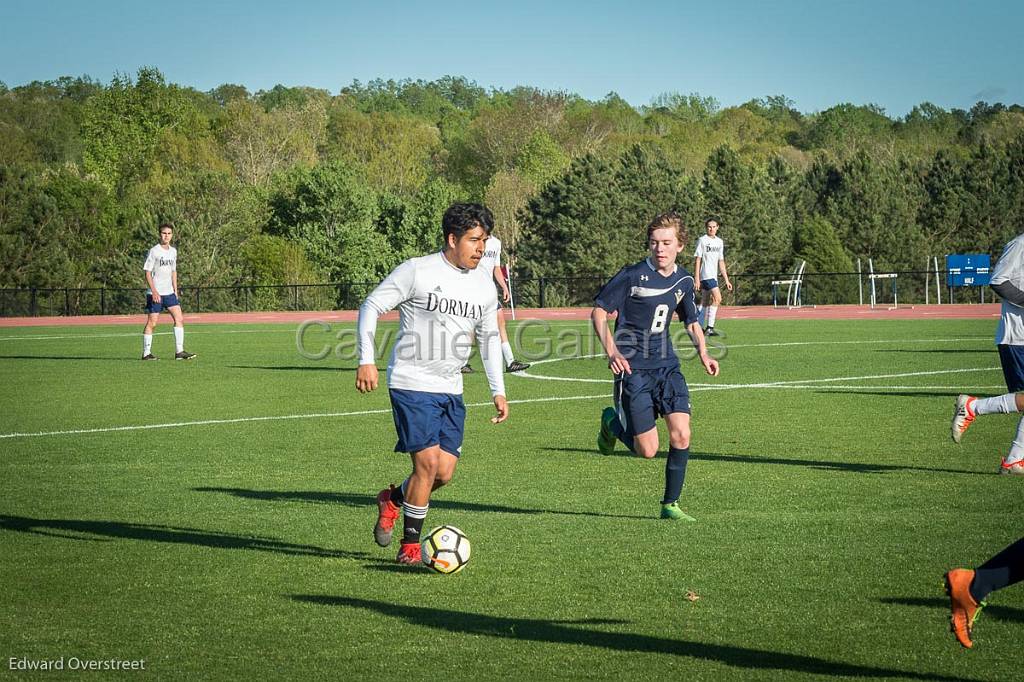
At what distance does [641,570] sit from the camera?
6820 millimetres

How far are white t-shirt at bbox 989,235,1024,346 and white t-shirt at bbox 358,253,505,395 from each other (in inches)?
164

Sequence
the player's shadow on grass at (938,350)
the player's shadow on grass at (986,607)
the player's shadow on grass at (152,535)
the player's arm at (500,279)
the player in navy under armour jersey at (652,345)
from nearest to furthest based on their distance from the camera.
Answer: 1. the player's shadow on grass at (986,607)
2. the player's shadow on grass at (152,535)
3. the player in navy under armour jersey at (652,345)
4. the player's arm at (500,279)
5. the player's shadow on grass at (938,350)

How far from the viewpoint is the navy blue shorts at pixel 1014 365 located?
9.65 m

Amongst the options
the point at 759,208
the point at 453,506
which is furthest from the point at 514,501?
the point at 759,208

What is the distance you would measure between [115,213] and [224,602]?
70.5 meters

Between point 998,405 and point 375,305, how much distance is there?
5.05 meters

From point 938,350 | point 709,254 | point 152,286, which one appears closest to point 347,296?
point 709,254

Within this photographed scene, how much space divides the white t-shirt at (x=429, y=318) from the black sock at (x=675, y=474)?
6.01 feet

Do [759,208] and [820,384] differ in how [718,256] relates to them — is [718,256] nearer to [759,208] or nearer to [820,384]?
[820,384]

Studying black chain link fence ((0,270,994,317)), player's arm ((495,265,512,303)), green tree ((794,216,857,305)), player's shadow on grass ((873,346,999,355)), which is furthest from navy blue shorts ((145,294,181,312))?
green tree ((794,216,857,305))

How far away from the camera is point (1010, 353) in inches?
383

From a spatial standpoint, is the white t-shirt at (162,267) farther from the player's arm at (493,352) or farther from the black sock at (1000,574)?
the black sock at (1000,574)

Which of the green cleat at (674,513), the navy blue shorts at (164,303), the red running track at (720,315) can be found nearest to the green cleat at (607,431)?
the green cleat at (674,513)

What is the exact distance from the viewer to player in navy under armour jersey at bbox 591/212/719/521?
8594 mm
